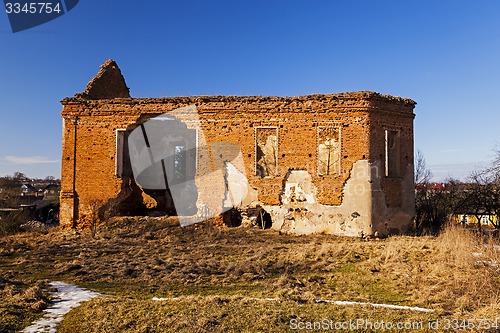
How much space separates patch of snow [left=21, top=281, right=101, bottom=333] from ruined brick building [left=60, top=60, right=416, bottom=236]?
787 centimetres

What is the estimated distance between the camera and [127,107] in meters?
16.5

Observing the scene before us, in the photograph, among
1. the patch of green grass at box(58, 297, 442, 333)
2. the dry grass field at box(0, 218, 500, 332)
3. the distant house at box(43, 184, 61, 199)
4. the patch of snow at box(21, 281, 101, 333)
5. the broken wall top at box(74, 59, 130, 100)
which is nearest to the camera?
the patch of green grass at box(58, 297, 442, 333)

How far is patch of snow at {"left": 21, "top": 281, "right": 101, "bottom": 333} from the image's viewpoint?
5.95m

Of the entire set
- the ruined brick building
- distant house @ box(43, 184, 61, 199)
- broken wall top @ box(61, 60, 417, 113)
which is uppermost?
broken wall top @ box(61, 60, 417, 113)

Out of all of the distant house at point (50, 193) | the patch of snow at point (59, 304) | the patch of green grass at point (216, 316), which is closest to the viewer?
the patch of green grass at point (216, 316)

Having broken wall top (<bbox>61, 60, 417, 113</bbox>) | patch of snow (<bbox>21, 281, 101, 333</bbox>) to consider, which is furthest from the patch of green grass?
broken wall top (<bbox>61, 60, 417, 113</bbox>)

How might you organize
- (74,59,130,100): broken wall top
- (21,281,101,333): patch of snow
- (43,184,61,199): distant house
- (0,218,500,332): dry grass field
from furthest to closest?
(43,184,61,199): distant house → (74,59,130,100): broken wall top → (0,218,500,332): dry grass field → (21,281,101,333): patch of snow

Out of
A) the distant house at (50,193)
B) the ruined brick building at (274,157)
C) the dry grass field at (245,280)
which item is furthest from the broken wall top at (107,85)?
the distant house at (50,193)

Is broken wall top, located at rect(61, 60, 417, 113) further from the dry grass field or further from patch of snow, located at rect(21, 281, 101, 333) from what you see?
patch of snow, located at rect(21, 281, 101, 333)

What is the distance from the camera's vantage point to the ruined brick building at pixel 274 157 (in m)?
14.8

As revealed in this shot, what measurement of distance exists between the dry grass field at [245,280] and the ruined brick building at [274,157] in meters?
1.14

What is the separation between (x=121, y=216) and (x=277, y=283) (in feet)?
31.4

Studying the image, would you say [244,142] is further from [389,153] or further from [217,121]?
[389,153]

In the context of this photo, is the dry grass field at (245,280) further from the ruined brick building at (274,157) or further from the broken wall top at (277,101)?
the broken wall top at (277,101)
